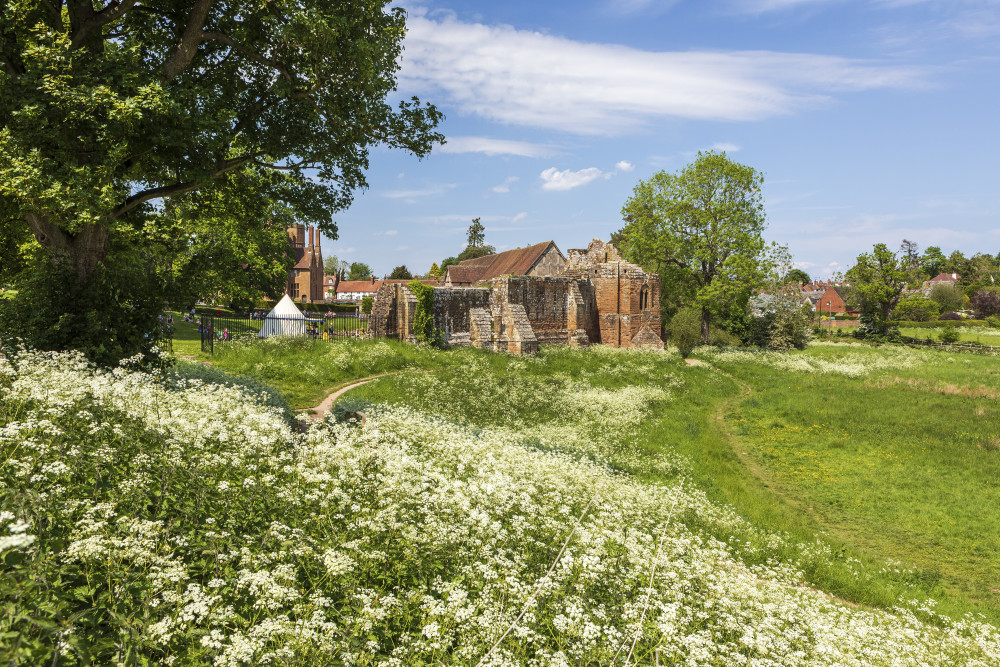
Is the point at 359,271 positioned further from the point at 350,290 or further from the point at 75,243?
the point at 75,243

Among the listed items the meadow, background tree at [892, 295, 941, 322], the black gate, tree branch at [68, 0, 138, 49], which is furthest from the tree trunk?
background tree at [892, 295, 941, 322]

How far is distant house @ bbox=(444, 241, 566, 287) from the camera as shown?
175ft

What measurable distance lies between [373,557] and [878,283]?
199ft

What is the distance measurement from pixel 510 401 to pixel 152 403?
1221 centimetres

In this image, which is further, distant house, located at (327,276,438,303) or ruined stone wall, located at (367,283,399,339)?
distant house, located at (327,276,438,303)

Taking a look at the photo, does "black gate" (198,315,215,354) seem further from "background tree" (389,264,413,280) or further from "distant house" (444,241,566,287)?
"background tree" (389,264,413,280)

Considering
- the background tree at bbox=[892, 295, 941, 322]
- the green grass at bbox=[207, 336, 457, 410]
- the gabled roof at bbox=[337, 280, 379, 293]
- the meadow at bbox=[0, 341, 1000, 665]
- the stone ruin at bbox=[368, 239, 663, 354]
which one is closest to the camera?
the meadow at bbox=[0, 341, 1000, 665]

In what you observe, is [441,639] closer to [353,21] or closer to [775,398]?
[353,21]

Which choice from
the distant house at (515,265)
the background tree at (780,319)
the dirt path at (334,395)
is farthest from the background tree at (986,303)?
the dirt path at (334,395)

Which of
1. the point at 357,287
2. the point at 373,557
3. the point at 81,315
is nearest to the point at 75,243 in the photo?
the point at 81,315

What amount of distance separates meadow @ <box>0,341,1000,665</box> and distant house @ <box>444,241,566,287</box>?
129 feet

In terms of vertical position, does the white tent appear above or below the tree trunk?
below

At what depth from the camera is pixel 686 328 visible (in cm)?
3956

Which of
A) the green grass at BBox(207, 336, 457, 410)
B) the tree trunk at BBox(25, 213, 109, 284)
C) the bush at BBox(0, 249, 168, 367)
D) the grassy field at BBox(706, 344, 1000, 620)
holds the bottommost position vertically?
the grassy field at BBox(706, 344, 1000, 620)
